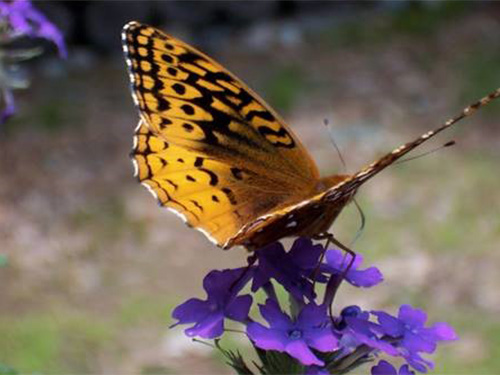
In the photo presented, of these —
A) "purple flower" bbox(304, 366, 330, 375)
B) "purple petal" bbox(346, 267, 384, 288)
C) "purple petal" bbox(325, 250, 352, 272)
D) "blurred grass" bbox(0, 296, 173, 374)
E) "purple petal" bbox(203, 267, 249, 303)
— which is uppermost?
"blurred grass" bbox(0, 296, 173, 374)

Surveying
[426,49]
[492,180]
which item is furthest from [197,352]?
[426,49]

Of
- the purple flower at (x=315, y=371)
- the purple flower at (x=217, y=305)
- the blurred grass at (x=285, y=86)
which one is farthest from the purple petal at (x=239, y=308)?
the blurred grass at (x=285, y=86)

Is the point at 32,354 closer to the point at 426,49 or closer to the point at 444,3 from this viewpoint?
the point at 426,49

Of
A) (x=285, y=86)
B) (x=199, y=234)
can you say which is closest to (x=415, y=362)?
(x=199, y=234)

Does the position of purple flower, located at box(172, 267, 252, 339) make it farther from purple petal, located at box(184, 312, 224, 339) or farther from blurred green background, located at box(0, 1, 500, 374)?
blurred green background, located at box(0, 1, 500, 374)

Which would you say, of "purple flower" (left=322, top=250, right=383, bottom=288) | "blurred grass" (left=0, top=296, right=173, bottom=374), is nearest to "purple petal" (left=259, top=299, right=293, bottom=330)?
"purple flower" (left=322, top=250, right=383, bottom=288)
